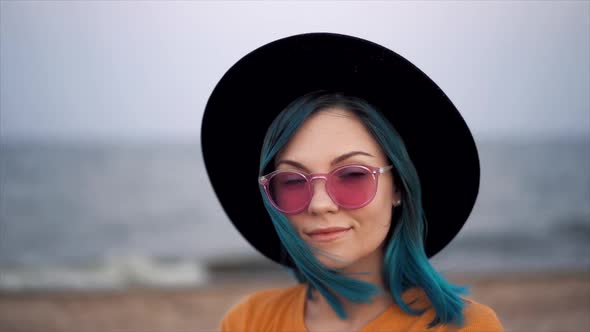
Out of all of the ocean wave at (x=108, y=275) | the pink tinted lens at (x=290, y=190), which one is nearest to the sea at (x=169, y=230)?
the ocean wave at (x=108, y=275)

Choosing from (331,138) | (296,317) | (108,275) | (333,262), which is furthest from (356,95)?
(108,275)

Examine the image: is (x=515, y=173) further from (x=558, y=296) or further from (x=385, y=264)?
(x=385, y=264)

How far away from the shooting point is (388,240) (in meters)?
1.96

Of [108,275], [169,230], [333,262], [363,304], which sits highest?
[169,230]

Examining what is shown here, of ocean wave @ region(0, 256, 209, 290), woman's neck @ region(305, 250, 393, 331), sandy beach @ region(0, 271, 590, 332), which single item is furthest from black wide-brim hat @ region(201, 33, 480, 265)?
ocean wave @ region(0, 256, 209, 290)

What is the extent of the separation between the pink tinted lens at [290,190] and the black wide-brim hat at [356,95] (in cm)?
29

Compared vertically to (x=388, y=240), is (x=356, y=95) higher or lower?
higher

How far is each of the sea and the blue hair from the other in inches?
6.9

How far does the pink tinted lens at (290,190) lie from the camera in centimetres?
174

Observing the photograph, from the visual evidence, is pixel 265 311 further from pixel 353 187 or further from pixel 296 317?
pixel 353 187

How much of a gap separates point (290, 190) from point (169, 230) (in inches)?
678

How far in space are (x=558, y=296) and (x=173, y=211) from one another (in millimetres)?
17149

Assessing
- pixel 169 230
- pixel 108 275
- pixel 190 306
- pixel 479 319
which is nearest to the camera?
pixel 479 319

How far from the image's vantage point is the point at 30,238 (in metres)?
15.6
